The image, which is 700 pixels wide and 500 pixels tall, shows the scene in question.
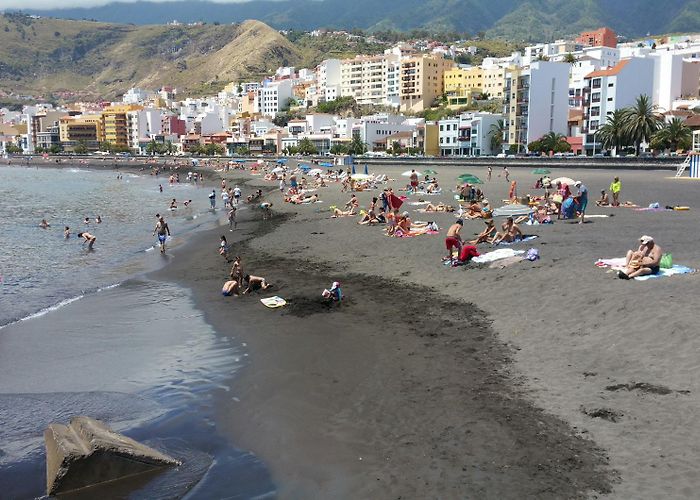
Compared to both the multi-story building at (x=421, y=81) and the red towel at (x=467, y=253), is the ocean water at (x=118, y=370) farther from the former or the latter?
the multi-story building at (x=421, y=81)

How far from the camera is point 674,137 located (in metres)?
60.1

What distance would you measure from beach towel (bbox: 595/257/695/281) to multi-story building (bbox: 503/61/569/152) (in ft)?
241

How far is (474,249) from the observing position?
15336 millimetres

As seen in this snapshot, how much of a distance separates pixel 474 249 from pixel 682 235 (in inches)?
224

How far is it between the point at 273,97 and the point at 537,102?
323ft

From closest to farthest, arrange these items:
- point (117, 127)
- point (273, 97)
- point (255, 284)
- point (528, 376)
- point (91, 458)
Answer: point (91, 458)
point (528, 376)
point (255, 284)
point (117, 127)
point (273, 97)

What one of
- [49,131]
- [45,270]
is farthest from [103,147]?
[45,270]

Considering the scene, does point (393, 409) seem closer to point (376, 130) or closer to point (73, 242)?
point (73, 242)

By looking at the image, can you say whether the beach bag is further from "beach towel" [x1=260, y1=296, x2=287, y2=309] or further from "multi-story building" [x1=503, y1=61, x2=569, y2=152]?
"multi-story building" [x1=503, y1=61, x2=569, y2=152]

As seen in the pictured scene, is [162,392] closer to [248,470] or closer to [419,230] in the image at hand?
[248,470]

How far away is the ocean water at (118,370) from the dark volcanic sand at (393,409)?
42 cm

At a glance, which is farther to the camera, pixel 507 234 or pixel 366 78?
pixel 366 78

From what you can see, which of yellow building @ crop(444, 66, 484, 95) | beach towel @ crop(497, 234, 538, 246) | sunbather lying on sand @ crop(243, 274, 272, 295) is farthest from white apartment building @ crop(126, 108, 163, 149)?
beach towel @ crop(497, 234, 538, 246)

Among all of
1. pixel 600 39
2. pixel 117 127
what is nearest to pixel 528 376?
pixel 600 39
